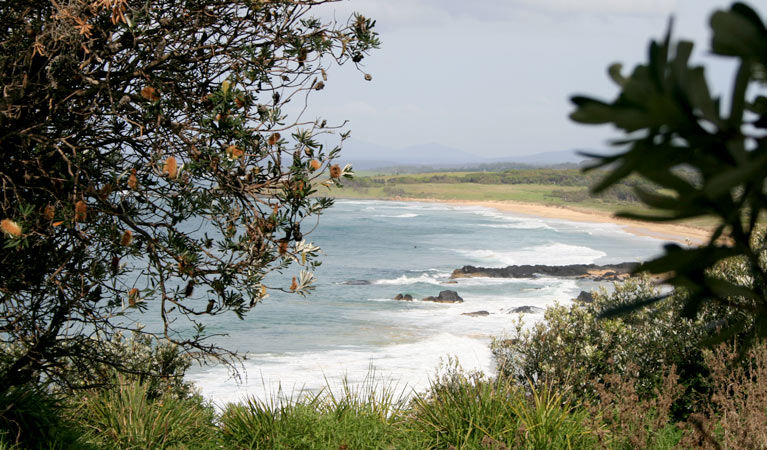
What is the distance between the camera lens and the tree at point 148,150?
3.87m

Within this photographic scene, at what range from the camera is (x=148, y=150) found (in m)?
4.75

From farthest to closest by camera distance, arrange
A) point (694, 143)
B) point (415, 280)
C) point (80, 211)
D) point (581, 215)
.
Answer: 1. point (581, 215)
2. point (415, 280)
3. point (80, 211)
4. point (694, 143)

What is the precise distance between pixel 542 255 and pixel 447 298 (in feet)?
53.9

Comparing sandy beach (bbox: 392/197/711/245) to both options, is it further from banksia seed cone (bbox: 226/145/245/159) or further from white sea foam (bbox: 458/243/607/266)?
banksia seed cone (bbox: 226/145/245/159)

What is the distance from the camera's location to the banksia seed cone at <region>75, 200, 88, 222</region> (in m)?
3.48

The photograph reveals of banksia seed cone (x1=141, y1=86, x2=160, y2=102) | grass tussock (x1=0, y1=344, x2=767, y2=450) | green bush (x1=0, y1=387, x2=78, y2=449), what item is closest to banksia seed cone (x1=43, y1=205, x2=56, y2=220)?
banksia seed cone (x1=141, y1=86, x2=160, y2=102)

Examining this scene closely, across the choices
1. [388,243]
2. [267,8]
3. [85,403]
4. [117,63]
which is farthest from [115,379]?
[388,243]

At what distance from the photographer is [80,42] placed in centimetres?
382

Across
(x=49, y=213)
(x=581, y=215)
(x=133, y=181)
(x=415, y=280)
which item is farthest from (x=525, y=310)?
(x=581, y=215)

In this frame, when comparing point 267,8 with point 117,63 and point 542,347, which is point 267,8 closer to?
point 117,63

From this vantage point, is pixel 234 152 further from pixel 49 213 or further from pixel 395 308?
pixel 395 308

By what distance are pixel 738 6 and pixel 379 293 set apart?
30668mm

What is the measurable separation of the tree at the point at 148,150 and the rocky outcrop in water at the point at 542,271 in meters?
31.3

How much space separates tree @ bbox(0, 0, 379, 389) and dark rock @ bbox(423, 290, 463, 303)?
2415 centimetres
